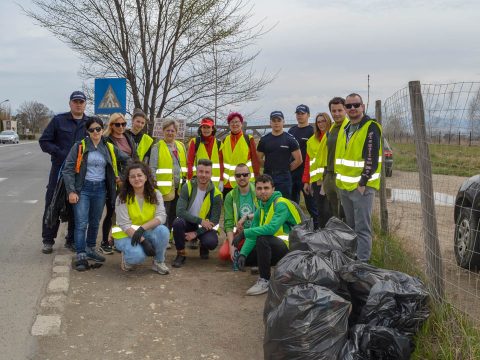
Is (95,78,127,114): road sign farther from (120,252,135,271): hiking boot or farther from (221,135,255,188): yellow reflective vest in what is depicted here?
(120,252,135,271): hiking boot

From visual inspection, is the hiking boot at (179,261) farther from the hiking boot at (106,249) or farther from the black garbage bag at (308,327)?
the black garbage bag at (308,327)

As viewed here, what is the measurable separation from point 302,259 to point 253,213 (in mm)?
2166

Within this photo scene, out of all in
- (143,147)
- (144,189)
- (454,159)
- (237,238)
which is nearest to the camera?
(454,159)

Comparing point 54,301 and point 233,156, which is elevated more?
point 233,156

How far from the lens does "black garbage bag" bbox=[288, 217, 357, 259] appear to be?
4.50 meters

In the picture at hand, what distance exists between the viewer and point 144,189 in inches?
229

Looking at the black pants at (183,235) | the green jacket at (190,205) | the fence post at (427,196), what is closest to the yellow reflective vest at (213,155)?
the green jacket at (190,205)

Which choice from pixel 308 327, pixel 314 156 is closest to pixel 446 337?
pixel 308 327

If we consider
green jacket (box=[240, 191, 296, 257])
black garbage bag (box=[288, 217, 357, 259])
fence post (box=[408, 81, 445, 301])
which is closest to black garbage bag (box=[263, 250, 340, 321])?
black garbage bag (box=[288, 217, 357, 259])

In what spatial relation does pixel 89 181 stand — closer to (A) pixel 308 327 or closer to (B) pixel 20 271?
(B) pixel 20 271

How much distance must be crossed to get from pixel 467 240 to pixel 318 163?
6.50ft

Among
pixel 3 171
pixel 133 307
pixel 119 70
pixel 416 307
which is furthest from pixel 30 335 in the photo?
pixel 3 171

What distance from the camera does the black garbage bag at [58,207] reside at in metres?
6.05

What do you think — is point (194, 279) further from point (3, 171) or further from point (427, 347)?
point (3, 171)
